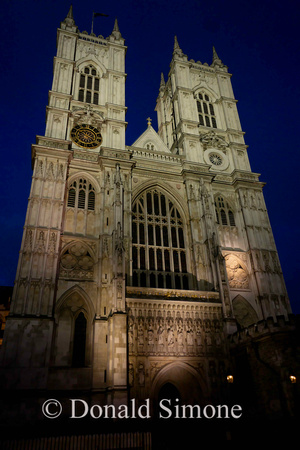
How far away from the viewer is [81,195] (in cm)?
2478

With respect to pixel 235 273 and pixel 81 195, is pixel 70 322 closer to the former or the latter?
pixel 81 195

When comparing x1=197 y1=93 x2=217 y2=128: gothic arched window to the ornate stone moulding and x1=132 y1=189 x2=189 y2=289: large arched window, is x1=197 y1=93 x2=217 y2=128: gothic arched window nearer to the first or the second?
x1=132 y1=189 x2=189 y2=289: large arched window

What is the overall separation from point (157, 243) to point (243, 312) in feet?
25.6

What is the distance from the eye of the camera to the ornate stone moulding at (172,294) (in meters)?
20.4

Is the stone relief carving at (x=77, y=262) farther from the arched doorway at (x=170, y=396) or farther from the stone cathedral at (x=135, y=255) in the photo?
the arched doorway at (x=170, y=396)

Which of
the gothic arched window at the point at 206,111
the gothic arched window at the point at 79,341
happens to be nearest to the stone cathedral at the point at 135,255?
the gothic arched window at the point at 79,341

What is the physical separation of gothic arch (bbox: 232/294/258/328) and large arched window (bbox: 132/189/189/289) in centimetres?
373

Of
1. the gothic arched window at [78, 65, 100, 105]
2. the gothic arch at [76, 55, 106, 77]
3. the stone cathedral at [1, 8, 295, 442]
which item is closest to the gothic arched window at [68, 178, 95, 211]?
the stone cathedral at [1, 8, 295, 442]

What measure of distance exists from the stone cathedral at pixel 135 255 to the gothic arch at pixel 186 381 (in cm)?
6

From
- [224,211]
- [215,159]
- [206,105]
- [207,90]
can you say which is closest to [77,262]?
Answer: [224,211]

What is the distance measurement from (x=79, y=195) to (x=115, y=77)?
13435 mm

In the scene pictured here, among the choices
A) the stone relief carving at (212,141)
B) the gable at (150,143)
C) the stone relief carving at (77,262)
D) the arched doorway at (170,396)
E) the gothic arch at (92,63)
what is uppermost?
the gothic arch at (92,63)

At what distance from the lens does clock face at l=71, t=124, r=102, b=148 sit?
88.5ft

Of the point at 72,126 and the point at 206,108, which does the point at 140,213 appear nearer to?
the point at 72,126
